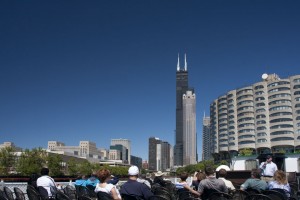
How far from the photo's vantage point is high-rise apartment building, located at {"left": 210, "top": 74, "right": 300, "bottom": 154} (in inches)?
5443

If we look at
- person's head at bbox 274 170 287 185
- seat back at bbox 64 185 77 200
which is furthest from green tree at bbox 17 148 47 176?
person's head at bbox 274 170 287 185

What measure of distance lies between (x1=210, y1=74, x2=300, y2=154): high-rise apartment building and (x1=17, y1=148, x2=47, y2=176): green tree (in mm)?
80188

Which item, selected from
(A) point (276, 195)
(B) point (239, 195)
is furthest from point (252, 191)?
(A) point (276, 195)

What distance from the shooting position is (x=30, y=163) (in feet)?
311

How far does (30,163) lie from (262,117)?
9075cm

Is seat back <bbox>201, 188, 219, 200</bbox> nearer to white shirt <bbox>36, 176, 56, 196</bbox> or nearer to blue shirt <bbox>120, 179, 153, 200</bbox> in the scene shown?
blue shirt <bbox>120, 179, 153, 200</bbox>

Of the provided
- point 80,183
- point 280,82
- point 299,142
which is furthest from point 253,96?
point 80,183

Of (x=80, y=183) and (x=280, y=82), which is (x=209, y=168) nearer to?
(x=80, y=183)

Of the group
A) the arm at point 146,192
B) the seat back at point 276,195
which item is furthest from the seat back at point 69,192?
the seat back at point 276,195

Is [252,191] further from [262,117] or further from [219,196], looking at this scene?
[262,117]

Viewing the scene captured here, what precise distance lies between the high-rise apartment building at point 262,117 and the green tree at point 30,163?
80.2 meters

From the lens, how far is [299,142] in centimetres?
13300

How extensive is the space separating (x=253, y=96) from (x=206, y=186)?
149 m

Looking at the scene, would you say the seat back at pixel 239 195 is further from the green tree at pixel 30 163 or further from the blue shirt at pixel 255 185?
the green tree at pixel 30 163
